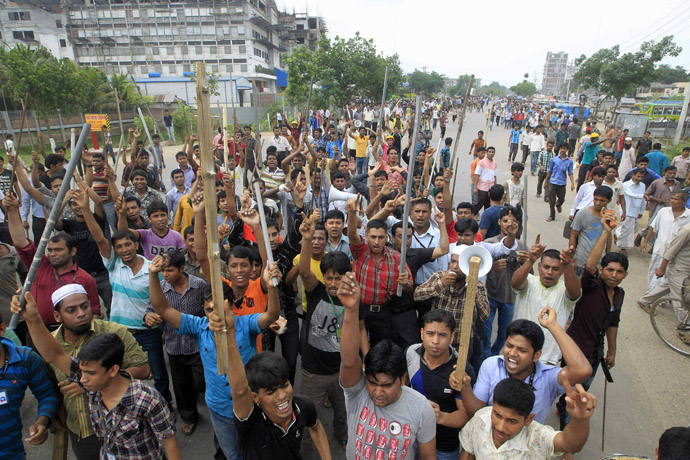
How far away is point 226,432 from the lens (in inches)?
116

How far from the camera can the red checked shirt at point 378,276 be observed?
3.53 meters

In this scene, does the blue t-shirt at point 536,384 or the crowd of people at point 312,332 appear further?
the blue t-shirt at point 536,384

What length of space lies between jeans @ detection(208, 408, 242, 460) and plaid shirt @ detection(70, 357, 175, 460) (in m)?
0.51

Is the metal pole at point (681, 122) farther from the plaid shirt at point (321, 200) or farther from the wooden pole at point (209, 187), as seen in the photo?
the wooden pole at point (209, 187)

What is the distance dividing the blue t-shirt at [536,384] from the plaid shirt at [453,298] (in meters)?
0.71

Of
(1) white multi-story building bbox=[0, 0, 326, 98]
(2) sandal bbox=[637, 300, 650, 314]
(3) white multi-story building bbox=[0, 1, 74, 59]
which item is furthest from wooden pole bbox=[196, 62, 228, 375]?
(3) white multi-story building bbox=[0, 1, 74, 59]

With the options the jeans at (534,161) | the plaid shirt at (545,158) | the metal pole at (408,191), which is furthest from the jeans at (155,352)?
the jeans at (534,161)

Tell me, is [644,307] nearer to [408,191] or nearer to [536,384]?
[536,384]

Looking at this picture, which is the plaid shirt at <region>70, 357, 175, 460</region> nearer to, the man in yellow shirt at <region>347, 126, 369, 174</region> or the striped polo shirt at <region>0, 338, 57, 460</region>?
the striped polo shirt at <region>0, 338, 57, 460</region>

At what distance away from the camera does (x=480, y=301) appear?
11.0 feet

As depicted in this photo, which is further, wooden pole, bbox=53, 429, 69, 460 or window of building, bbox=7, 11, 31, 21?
window of building, bbox=7, 11, 31, 21

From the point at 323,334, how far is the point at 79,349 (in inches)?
68.0

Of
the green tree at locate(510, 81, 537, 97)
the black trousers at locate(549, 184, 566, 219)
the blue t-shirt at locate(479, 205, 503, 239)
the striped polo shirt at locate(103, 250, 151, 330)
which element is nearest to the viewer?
the striped polo shirt at locate(103, 250, 151, 330)

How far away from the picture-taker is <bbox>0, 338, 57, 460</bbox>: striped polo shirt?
8.05 feet
